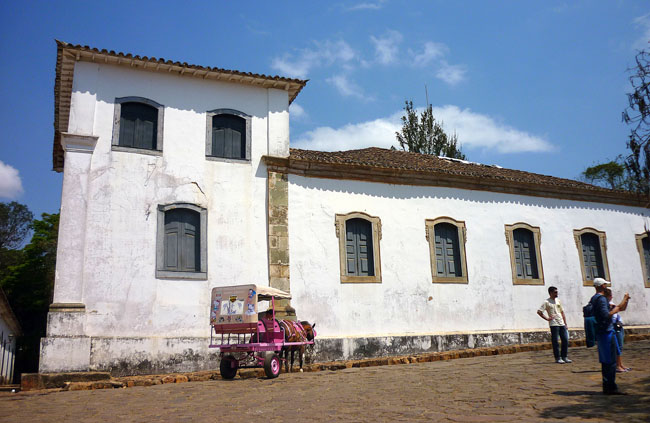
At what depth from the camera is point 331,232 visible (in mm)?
15219

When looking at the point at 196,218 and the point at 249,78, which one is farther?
the point at 249,78

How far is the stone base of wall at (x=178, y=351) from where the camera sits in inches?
454

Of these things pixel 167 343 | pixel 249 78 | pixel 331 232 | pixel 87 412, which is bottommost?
pixel 87 412

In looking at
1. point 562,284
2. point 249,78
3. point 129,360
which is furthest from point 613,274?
point 129,360

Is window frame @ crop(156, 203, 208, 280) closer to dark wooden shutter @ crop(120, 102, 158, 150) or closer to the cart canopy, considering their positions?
dark wooden shutter @ crop(120, 102, 158, 150)

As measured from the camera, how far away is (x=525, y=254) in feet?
60.2

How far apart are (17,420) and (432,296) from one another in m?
11.6

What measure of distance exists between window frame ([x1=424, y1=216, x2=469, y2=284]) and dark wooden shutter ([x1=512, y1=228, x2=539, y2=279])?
7.05ft

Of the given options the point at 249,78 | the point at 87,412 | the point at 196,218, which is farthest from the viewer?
the point at 249,78

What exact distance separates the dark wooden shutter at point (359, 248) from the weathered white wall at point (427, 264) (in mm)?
371

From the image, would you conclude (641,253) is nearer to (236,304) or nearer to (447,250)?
(447,250)

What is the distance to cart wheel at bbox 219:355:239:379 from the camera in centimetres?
1108

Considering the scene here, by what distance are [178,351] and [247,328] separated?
2611 millimetres

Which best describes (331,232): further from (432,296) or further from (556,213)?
(556,213)
